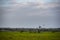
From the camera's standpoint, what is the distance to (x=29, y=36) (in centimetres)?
183

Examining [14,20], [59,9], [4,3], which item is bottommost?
[14,20]

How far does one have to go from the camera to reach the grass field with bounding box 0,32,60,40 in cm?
181

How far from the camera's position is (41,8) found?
6.10 ft

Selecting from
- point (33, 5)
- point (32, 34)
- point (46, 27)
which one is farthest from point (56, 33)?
point (33, 5)

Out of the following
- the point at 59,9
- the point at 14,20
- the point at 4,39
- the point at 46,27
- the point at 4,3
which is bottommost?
the point at 4,39

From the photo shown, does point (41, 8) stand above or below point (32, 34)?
above

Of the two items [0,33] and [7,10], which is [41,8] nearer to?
[7,10]

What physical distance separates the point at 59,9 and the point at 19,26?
2.24 feet

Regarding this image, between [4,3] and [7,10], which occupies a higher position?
[4,3]

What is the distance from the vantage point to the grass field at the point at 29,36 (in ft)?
5.95

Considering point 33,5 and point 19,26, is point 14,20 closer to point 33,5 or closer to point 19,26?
point 19,26

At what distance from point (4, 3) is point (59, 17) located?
35.5 inches

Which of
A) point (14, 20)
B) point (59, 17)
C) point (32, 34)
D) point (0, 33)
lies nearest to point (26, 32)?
point (32, 34)

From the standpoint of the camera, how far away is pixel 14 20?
191 centimetres
